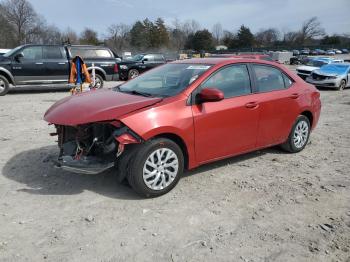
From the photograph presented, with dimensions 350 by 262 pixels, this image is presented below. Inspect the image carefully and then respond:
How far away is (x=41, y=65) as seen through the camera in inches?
529

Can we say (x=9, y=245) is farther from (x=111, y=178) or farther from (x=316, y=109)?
(x=316, y=109)

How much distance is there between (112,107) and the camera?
4113 mm

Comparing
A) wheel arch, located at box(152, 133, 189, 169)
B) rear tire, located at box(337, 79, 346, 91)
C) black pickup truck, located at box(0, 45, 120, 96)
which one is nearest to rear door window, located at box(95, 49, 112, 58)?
black pickup truck, located at box(0, 45, 120, 96)

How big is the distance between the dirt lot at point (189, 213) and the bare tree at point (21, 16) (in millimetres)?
76095

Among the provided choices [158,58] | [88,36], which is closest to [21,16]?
[88,36]

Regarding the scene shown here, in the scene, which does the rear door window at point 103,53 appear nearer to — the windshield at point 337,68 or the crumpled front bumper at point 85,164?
the windshield at point 337,68

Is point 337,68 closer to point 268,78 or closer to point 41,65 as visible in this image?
point 41,65

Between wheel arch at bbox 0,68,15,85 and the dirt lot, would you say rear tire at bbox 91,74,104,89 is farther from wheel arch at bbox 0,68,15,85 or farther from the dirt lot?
the dirt lot

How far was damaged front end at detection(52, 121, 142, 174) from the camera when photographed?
3963 mm

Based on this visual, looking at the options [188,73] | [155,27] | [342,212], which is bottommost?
[342,212]

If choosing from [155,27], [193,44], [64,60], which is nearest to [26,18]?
[155,27]

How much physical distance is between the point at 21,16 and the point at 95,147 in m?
82.2

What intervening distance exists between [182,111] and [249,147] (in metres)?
1.41

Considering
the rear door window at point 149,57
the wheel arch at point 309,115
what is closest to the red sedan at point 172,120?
the wheel arch at point 309,115
